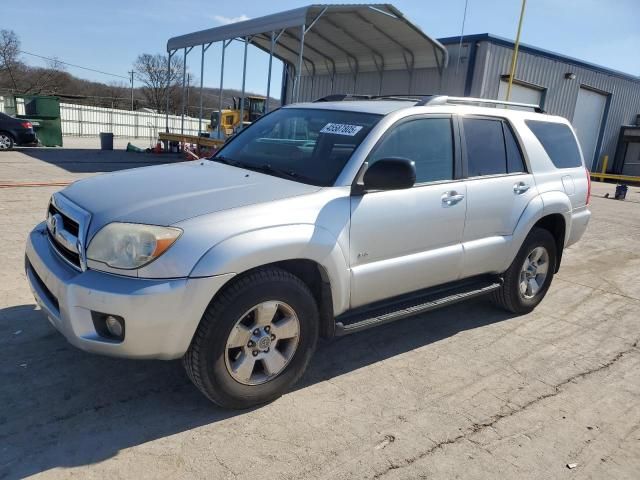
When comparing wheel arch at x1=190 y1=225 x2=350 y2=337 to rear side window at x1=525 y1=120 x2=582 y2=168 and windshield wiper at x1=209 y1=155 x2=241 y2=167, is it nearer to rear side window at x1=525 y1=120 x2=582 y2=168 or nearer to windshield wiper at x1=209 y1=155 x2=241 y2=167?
windshield wiper at x1=209 y1=155 x2=241 y2=167

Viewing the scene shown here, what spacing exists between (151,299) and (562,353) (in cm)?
324

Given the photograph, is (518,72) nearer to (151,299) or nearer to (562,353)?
(562,353)

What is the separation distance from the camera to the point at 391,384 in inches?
132

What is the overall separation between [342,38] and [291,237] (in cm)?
1756

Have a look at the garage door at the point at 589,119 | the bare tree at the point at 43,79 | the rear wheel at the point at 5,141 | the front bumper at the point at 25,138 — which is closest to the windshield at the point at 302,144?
the rear wheel at the point at 5,141

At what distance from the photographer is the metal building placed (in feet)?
58.1

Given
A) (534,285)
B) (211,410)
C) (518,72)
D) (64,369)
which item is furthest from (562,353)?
(518,72)

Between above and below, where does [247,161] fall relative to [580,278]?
above

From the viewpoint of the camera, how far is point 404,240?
3455mm

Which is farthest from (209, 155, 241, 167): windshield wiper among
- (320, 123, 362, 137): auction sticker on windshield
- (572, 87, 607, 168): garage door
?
(572, 87, 607, 168): garage door

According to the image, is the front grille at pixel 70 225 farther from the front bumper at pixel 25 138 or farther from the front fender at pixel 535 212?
the front bumper at pixel 25 138

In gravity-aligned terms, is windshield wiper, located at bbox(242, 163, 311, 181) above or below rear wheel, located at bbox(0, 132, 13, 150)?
above

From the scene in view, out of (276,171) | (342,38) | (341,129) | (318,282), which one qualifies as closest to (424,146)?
(341,129)

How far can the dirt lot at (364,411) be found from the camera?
253 centimetres
